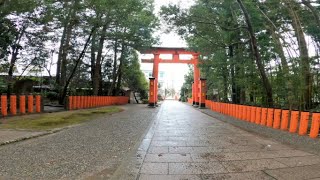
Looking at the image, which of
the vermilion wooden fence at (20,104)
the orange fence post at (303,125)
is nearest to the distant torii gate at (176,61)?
the vermilion wooden fence at (20,104)

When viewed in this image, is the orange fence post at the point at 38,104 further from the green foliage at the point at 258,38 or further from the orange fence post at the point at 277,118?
the orange fence post at the point at 277,118

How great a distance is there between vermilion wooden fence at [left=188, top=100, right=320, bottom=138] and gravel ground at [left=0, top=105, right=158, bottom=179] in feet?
14.6

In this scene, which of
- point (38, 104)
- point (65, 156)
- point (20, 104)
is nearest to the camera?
point (65, 156)

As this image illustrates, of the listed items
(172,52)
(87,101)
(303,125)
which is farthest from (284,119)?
(172,52)

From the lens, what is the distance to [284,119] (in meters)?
10.2

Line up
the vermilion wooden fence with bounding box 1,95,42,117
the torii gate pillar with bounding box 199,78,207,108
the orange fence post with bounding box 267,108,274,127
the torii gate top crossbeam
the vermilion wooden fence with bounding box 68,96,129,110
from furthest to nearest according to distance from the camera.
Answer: the torii gate top crossbeam
the torii gate pillar with bounding box 199,78,207,108
the vermilion wooden fence with bounding box 68,96,129,110
the vermilion wooden fence with bounding box 1,95,42,117
the orange fence post with bounding box 267,108,274,127

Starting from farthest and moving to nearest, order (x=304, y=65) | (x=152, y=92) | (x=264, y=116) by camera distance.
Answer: (x=152, y=92), (x=304, y=65), (x=264, y=116)

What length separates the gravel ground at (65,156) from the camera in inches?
185

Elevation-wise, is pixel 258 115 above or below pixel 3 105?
below

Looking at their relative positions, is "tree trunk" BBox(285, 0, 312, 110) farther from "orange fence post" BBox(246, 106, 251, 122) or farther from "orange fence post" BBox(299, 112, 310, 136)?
"orange fence post" BBox(299, 112, 310, 136)

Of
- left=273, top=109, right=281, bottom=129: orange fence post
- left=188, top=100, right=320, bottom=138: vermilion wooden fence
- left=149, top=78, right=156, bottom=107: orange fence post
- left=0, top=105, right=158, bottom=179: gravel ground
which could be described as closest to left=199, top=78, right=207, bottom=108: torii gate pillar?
left=149, top=78, right=156, bottom=107: orange fence post

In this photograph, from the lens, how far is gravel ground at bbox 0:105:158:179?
4711 millimetres

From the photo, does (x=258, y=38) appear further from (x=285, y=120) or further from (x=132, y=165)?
(x=132, y=165)

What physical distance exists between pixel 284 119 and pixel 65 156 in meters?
7.04
